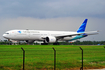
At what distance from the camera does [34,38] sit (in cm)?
5328

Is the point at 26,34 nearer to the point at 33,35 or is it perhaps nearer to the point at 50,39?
the point at 33,35

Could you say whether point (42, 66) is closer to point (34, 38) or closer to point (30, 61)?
point (30, 61)

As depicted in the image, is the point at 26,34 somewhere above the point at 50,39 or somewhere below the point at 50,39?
above

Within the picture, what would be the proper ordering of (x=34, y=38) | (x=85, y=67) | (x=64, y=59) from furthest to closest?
(x=34, y=38), (x=64, y=59), (x=85, y=67)

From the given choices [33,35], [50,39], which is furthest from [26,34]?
[50,39]

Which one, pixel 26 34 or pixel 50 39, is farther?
pixel 50 39

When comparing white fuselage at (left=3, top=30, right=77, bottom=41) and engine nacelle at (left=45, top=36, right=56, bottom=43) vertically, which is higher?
white fuselage at (left=3, top=30, right=77, bottom=41)

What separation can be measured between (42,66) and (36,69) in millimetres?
805

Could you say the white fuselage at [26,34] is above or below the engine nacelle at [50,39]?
above

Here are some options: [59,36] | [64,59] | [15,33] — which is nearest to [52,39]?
[59,36]

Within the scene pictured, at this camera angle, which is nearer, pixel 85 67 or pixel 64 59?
pixel 85 67

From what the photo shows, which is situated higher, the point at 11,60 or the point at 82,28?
the point at 82,28

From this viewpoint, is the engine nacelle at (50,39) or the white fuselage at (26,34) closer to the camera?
the white fuselage at (26,34)

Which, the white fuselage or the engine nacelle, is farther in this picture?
the engine nacelle
